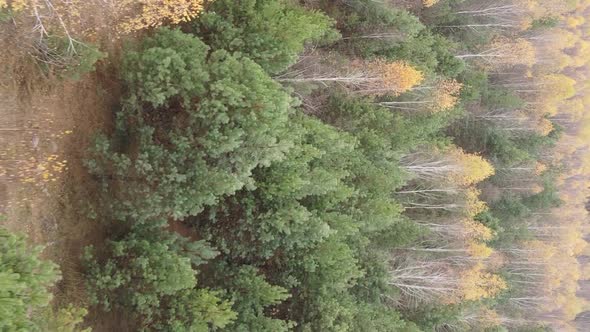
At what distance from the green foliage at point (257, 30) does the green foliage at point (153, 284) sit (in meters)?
5.80

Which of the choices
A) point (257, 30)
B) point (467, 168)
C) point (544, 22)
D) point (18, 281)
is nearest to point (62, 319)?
point (18, 281)

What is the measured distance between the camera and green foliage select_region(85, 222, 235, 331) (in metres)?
14.1

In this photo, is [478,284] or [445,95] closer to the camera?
[445,95]

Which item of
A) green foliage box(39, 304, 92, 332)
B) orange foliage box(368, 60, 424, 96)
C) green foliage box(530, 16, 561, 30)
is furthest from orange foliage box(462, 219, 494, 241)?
green foliage box(39, 304, 92, 332)

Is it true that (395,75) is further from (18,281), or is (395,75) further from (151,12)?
(18,281)

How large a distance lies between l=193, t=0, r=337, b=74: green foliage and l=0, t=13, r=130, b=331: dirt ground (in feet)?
11.0

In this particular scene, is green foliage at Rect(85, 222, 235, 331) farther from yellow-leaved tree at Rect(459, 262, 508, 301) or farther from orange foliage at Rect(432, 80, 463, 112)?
orange foliage at Rect(432, 80, 463, 112)

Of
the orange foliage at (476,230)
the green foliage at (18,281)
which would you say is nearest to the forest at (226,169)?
the green foliage at (18,281)

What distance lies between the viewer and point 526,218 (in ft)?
116

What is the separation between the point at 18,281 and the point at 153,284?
15.0 feet

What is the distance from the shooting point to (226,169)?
1452 centimetres

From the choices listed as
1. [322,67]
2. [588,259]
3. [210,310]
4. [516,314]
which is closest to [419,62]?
[322,67]

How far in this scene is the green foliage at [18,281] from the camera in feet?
30.5

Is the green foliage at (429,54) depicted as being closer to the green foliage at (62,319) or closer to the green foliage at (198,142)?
the green foliage at (198,142)
